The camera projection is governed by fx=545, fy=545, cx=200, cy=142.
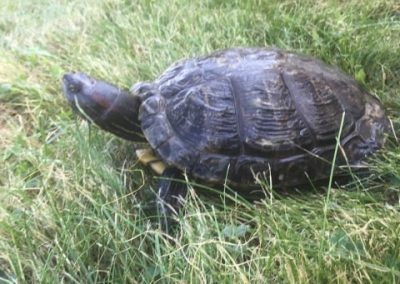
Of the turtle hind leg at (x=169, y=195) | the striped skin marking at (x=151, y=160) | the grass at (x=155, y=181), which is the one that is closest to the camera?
the grass at (x=155, y=181)

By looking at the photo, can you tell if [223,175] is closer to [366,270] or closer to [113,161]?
[113,161]

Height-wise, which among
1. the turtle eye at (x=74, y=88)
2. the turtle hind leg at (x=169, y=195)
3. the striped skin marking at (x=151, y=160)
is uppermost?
the turtle eye at (x=74, y=88)

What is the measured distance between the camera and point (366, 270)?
4.86 ft

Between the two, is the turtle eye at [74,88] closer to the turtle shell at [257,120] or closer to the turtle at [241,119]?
the turtle at [241,119]

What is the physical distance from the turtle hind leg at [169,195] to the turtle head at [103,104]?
11.5 inches

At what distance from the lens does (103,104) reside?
223 cm

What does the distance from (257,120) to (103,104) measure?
0.63m

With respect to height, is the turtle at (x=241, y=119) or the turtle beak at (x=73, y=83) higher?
the turtle beak at (x=73, y=83)

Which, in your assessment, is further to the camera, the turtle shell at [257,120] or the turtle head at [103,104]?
the turtle head at [103,104]

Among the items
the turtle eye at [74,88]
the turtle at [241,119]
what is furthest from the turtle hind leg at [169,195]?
the turtle eye at [74,88]

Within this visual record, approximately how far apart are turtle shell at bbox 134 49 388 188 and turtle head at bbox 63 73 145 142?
60 mm

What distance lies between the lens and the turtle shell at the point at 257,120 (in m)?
2.07

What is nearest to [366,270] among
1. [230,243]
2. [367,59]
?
[230,243]

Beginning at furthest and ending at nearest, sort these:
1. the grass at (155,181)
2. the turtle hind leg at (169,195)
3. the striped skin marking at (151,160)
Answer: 1. the striped skin marking at (151,160)
2. the turtle hind leg at (169,195)
3. the grass at (155,181)
